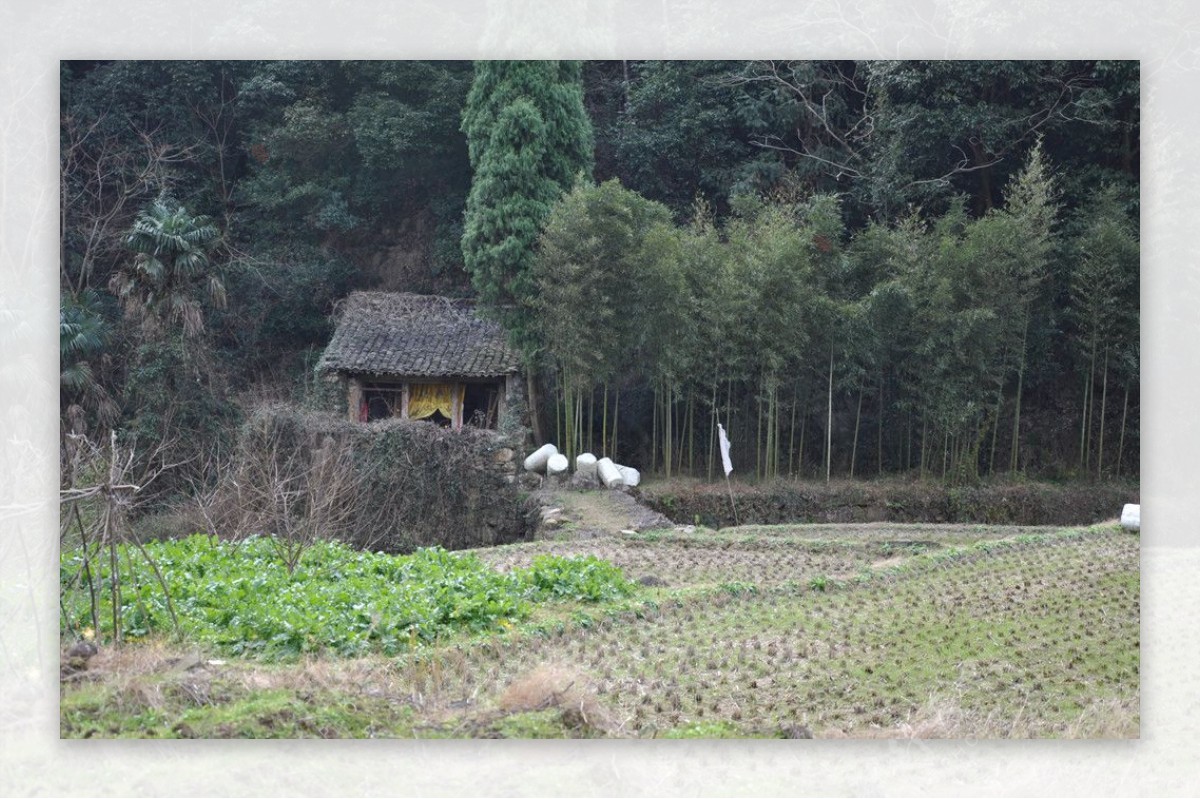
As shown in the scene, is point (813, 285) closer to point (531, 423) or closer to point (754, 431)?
point (754, 431)

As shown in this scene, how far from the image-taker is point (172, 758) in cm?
516

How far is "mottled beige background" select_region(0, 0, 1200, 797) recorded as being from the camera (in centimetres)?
527

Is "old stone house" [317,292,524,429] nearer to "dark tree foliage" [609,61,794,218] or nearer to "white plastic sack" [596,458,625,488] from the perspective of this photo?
"white plastic sack" [596,458,625,488]

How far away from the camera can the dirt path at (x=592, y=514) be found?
954cm

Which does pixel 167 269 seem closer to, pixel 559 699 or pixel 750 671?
pixel 559 699

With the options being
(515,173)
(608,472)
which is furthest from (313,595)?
(515,173)

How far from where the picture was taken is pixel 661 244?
1016 cm

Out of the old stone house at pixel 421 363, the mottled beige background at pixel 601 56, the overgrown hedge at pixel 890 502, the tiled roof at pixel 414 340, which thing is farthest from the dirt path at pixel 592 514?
the mottled beige background at pixel 601 56

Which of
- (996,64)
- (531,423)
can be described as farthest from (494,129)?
(996,64)

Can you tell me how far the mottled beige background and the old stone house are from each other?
4.11 meters

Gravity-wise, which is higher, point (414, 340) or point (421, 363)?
point (414, 340)

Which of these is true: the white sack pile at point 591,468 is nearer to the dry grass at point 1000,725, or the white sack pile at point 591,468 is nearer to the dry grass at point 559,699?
the dry grass at point 559,699

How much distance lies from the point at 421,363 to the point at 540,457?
4.58 ft

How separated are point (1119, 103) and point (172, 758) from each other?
578 centimetres
